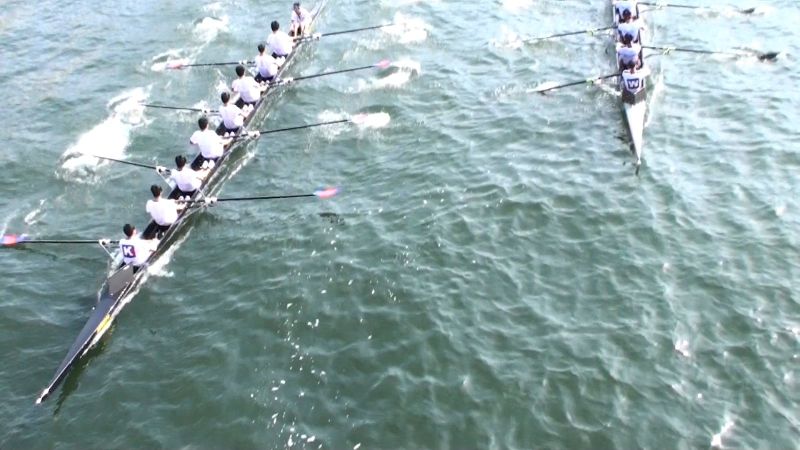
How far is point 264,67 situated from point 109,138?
6732 mm

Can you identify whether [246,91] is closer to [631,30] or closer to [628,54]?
[628,54]

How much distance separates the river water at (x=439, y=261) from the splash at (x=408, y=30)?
3.58ft

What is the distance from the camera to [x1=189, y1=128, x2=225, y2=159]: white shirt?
23.2 m

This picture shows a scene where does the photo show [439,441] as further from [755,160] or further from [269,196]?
[755,160]

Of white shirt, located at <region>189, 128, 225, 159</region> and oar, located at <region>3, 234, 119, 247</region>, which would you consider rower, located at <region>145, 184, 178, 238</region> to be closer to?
oar, located at <region>3, 234, 119, 247</region>

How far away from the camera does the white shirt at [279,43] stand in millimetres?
30266

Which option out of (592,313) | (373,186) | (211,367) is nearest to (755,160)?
(592,313)

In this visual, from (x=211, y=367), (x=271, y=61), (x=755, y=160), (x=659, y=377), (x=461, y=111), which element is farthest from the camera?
(x=271, y=61)

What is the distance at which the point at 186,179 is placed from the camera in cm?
2183

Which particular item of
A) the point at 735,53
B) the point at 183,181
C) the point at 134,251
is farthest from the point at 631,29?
the point at 134,251

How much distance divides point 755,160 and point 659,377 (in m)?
10.1

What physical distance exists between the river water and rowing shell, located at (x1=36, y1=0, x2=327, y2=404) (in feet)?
0.98

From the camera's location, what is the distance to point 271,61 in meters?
28.6

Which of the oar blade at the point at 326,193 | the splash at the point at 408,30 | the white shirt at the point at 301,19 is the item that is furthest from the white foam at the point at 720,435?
the white shirt at the point at 301,19
